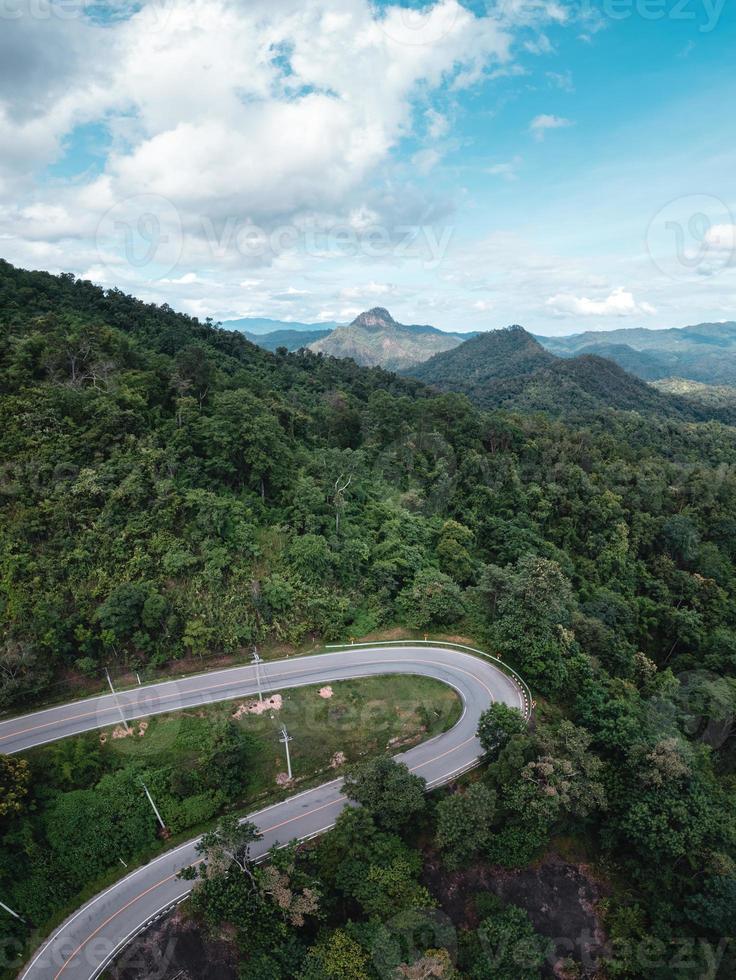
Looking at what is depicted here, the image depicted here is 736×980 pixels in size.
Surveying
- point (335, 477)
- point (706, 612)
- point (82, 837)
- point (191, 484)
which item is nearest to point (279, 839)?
point (82, 837)

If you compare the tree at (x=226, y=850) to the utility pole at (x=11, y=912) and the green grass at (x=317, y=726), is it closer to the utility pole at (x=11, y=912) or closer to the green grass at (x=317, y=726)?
the green grass at (x=317, y=726)

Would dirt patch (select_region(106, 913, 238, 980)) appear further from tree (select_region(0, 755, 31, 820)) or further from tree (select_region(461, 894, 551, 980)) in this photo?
tree (select_region(461, 894, 551, 980))

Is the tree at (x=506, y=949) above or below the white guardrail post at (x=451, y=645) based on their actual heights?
below

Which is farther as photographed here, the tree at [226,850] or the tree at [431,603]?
the tree at [431,603]

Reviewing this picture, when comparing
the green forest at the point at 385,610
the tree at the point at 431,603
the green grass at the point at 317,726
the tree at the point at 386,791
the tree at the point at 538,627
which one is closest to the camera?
the green forest at the point at 385,610

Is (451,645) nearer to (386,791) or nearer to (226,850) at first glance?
(386,791)

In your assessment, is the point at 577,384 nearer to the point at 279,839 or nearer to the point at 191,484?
the point at 191,484

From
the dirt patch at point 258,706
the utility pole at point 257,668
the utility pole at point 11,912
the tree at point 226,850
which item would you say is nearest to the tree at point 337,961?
the tree at point 226,850

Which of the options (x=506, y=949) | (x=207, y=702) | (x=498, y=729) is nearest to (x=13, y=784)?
(x=207, y=702)
